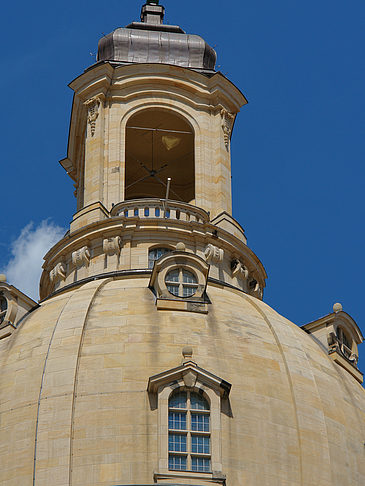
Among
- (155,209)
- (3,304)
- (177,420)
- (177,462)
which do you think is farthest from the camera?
(155,209)

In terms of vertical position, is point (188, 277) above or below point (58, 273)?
below

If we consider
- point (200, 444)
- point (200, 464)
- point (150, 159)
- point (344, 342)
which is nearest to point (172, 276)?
point (344, 342)

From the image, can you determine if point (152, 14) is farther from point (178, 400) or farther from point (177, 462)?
point (177, 462)

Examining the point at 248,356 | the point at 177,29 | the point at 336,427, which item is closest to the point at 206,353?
the point at 248,356

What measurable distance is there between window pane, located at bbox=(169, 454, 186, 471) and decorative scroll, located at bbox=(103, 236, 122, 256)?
471 inches

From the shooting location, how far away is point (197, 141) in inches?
2707

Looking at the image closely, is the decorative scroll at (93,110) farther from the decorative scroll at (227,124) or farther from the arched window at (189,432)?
the arched window at (189,432)

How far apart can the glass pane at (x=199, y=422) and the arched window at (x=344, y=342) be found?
31.1 ft

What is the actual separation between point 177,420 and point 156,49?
22.0 metres

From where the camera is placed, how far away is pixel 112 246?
6259 cm

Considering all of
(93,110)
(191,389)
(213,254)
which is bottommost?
(191,389)

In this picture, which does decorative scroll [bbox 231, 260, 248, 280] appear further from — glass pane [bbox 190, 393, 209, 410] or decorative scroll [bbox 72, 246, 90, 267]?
glass pane [bbox 190, 393, 209, 410]

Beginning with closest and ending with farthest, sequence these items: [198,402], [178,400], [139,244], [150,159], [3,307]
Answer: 1. [178,400]
2. [198,402]
3. [3,307]
4. [139,244]
5. [150,159]

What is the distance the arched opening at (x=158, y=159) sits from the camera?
71.1 m
